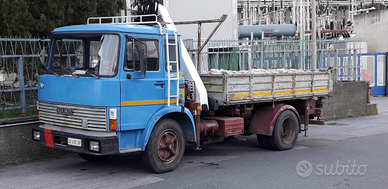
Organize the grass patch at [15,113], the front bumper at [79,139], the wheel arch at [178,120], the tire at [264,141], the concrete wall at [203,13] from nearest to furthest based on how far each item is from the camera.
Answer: the front bumper at [79,139] → the wheel arch at [178,120] → the grass patch at [15,113] → the tire at [264,141] → the concrete wall at [203,13]

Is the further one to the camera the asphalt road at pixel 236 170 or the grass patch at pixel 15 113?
the grass patch at pixel 15 113

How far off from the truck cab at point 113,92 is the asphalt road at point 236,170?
521 mm

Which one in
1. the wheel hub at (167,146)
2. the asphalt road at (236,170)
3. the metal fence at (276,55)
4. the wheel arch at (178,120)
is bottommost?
the asphalt road at (236,170)

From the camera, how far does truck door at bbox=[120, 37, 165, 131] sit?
22.7ft

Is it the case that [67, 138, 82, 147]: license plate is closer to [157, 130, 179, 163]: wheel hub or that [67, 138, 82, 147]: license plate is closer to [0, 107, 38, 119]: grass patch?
[157, 130, 179, 163]: wheel hub

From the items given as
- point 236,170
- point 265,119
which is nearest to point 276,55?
point 265,119

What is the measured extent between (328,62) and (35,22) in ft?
34.5

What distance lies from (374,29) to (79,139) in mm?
25828

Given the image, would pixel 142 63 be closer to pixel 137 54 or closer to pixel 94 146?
pixel 137 54

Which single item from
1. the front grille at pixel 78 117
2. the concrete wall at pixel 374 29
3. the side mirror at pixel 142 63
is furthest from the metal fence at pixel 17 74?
the concrete wall at pixel 374 29

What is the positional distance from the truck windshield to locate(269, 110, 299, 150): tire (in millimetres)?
4173

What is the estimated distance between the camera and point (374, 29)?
28.6m

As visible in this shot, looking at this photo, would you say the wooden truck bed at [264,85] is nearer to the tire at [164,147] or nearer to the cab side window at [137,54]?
the tire at [164,147]

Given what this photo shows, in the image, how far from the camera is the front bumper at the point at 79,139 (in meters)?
6.70
